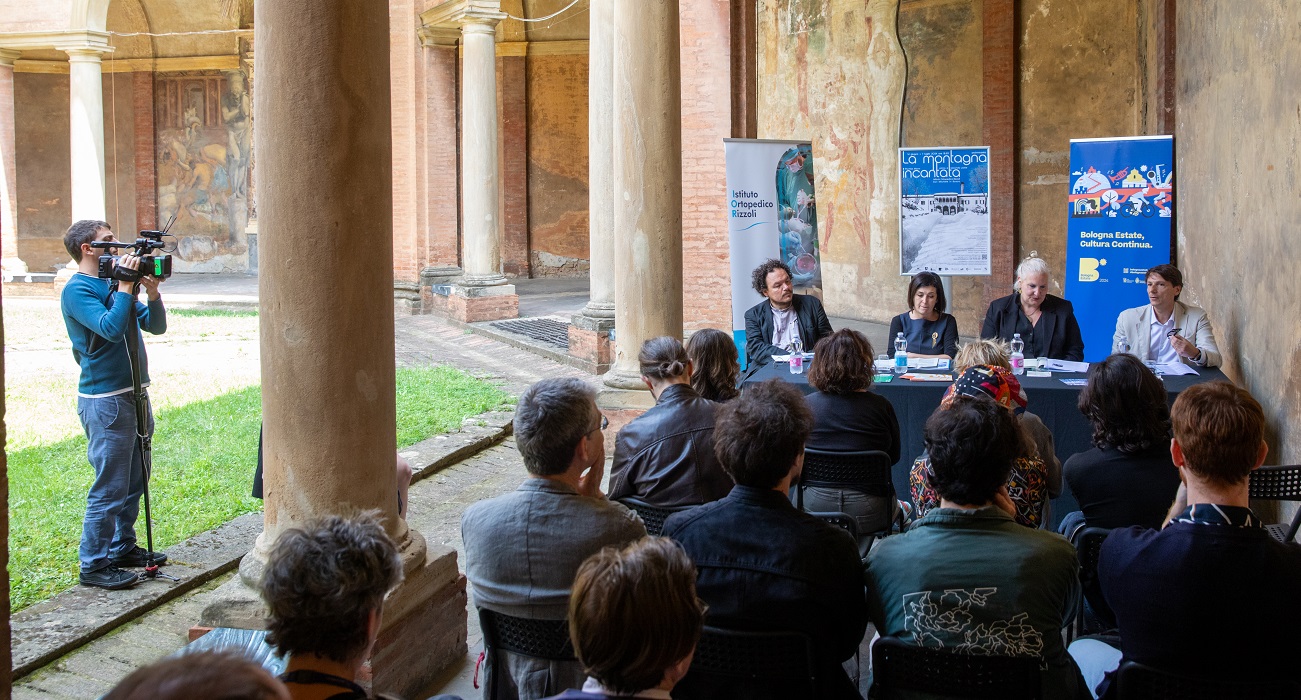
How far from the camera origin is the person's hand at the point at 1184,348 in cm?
608

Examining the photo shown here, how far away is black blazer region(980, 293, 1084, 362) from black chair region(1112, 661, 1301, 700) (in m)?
4.47

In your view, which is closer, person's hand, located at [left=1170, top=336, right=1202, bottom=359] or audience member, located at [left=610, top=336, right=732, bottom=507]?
audience member, located at [left=610, top=336, right=732, bottom=507]

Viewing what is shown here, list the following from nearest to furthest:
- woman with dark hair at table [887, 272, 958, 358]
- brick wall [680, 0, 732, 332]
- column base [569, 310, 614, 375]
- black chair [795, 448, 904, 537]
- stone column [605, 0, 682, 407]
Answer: black chair [795, 448, 904, 537] → woman with dark hair at table [887, 272, 958, 358] → stone column [605, 0, 682, 407] → brick wall [680, 0, 732, 332] → column base [569, 310, 614, 375]

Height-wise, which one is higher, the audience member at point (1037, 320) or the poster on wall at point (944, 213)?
the poster on wall at point (944, 213)

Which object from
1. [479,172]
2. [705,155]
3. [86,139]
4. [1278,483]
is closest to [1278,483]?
[1278,483]

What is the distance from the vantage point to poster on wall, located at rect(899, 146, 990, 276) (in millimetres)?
8898

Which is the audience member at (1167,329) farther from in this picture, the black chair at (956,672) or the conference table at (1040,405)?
the black chair at (956,672)

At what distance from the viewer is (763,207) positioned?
27.9ft

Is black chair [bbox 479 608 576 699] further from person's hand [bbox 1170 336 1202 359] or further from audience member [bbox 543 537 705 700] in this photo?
person's hand [bbox 1170 336 1202 359]

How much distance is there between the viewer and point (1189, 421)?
264 centimetres

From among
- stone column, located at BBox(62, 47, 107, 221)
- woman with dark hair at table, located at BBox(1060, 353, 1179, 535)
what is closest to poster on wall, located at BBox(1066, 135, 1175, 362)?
woman with dark hair at table, located at BBox(1060, 353, 1179, 535)

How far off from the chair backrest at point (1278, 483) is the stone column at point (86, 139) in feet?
60.9

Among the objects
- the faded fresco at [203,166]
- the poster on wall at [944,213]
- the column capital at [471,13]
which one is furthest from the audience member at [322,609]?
the faded fresco at [203,166]

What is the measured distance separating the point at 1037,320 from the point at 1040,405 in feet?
4.16
